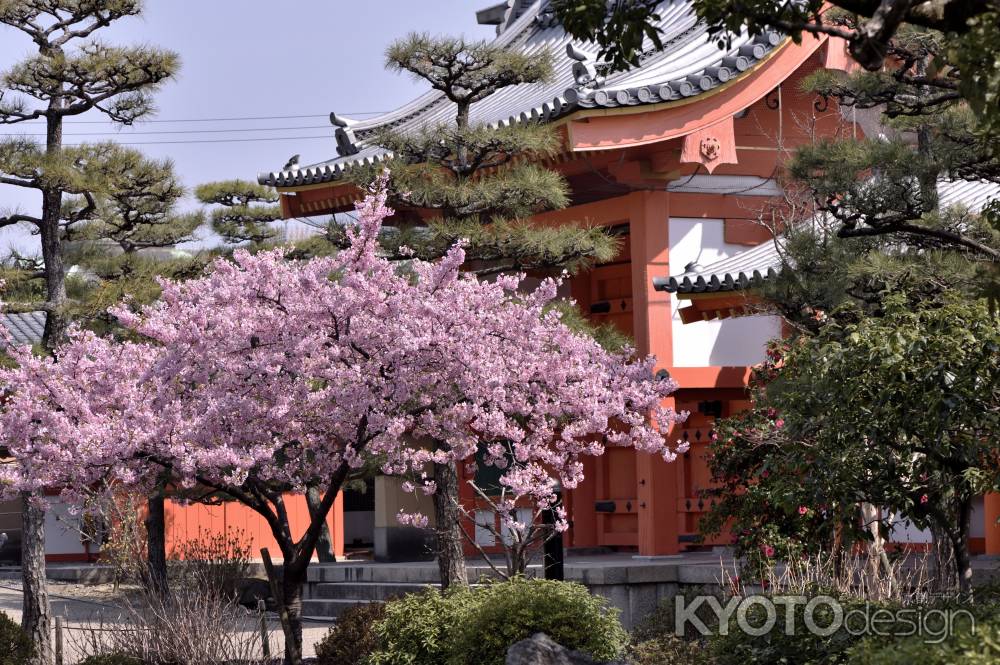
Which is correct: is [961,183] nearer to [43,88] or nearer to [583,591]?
[583,591]

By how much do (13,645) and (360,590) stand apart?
7.17m

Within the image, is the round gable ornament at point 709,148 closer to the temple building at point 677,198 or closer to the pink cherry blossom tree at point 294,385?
the temple building at point 677,198

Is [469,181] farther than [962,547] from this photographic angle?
Yes

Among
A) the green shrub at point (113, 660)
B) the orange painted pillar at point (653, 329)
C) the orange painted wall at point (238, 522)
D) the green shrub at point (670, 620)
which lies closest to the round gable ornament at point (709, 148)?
the orange painted pillar at point (653, 329)

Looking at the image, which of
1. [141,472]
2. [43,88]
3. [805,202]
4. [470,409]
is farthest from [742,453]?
[43,88]

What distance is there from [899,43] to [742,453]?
464cm

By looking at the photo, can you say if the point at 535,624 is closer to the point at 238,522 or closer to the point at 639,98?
the point at 639,98

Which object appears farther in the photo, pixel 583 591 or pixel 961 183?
pixel 961 183

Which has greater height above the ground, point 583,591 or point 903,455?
point 903,455

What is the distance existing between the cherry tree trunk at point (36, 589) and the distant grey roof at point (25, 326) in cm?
1588

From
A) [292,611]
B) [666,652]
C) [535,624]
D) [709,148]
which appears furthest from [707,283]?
[535,624]

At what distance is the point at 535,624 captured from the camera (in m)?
10.5

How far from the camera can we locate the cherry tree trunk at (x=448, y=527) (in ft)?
48.8

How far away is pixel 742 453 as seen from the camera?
47.4ft
